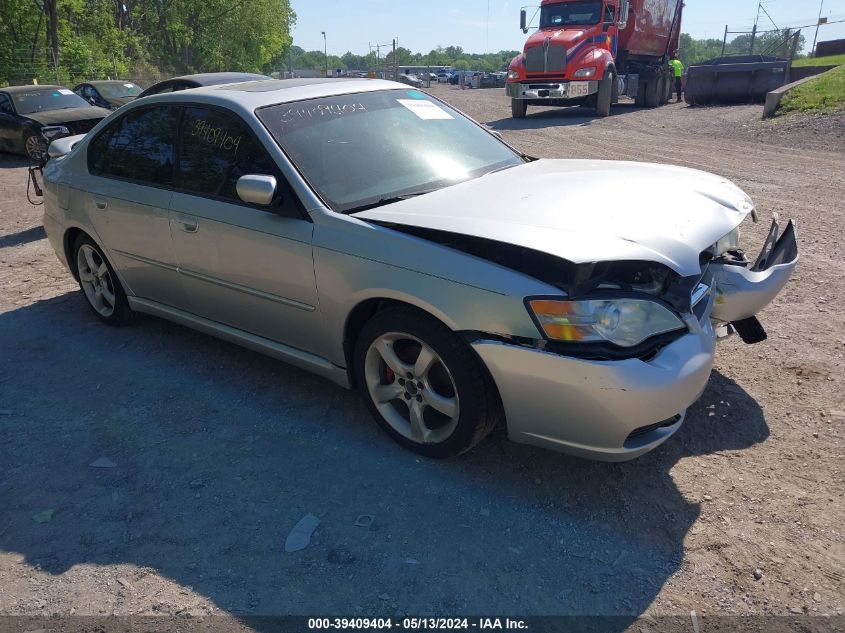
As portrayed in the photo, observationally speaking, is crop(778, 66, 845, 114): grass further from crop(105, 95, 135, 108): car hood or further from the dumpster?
crop(105, 95, 135, 108): car hood

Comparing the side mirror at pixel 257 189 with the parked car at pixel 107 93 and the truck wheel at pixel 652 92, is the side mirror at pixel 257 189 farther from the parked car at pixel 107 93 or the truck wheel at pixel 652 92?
the truck wheel at pixel 652 92

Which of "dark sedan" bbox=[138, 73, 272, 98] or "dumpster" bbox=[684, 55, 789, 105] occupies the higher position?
"dark sedan" bbox=[138, 73, 272, 98]

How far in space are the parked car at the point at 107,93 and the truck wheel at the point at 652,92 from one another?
15515 millimetres

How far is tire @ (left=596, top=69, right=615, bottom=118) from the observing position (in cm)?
1880

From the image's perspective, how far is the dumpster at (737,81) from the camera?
1998cm

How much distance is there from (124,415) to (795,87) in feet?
61.0

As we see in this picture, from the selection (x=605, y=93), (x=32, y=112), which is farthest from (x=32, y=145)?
(x=605, y=93)

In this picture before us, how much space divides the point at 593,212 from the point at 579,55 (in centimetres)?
1701

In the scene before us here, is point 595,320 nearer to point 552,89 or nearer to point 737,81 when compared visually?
point 552,89

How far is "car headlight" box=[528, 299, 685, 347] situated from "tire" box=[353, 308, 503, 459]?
39cm

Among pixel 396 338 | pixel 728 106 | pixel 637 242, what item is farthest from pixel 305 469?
pixel 728 106

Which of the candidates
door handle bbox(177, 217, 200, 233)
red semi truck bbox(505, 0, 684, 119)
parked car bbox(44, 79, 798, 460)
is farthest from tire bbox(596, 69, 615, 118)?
door handle bbox(177, 217, 200, 233)

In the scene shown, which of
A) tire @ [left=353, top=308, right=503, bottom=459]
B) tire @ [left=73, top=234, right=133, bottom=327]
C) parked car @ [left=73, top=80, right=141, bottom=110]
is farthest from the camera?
parked car @ [left=73, top=80, right=141, bottom=110]

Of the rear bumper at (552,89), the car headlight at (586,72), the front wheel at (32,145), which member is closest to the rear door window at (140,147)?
the front wheel at (32,145)
